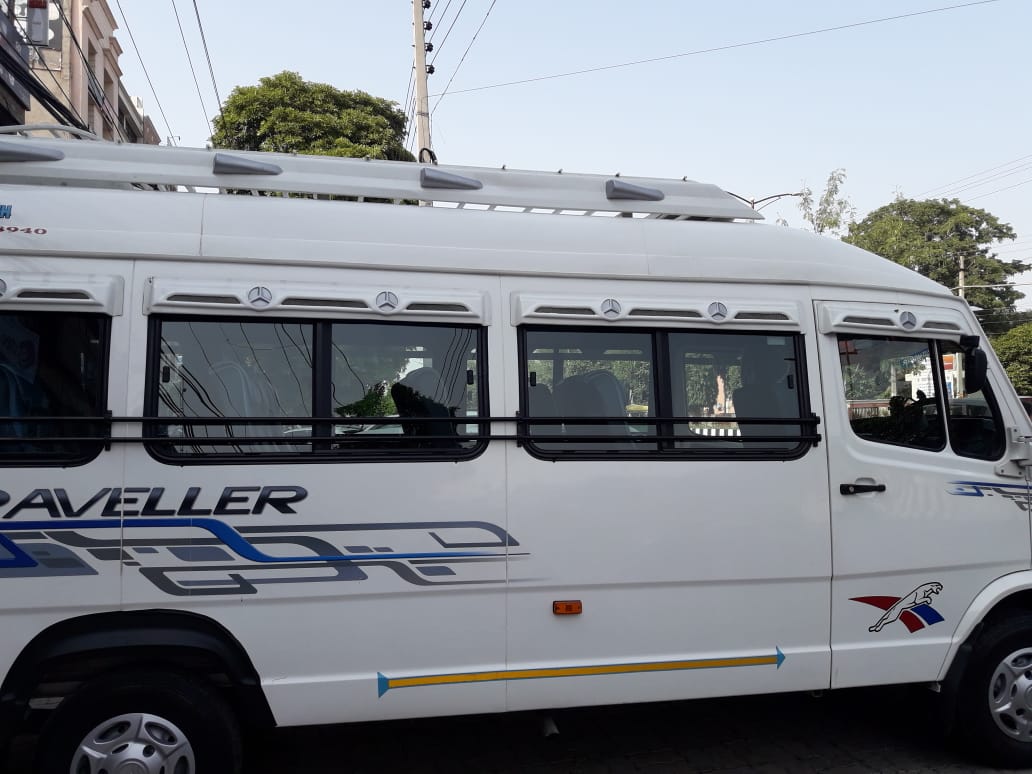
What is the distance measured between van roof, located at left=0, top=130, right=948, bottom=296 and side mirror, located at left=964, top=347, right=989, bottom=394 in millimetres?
406

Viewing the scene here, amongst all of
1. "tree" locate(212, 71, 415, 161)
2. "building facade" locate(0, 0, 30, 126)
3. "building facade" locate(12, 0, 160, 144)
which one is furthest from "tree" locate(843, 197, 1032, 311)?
"building facade" locate(0, 0, 30, 126)

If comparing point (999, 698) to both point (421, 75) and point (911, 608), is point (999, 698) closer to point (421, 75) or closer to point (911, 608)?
point (911, 608)

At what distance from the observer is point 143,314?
3662 mm

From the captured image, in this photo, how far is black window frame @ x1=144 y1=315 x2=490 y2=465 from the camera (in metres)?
3.61

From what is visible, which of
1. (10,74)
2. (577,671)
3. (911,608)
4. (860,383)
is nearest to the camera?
(577,671)

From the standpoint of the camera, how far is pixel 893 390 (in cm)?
452

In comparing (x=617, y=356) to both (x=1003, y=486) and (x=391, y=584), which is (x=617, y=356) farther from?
(x=1003, y=486)

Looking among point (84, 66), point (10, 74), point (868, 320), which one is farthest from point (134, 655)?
point (84, 66)

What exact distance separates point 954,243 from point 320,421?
2075 inches

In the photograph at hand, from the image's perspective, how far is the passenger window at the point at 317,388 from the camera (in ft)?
12.1

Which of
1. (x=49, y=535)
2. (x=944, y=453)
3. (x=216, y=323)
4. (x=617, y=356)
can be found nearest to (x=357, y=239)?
(x=216, y=323)

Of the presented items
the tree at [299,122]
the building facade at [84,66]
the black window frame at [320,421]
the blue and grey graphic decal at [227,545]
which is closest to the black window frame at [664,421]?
the black window frame at [320,421]

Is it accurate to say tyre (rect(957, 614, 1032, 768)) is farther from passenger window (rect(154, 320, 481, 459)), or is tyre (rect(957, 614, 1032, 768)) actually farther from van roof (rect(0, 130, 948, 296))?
passenger window (rect(154, 320, 481, 459))

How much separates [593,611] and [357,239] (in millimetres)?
2158
